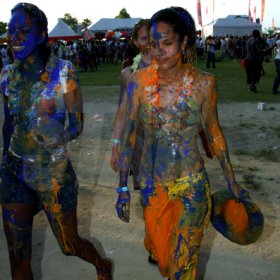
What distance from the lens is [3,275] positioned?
3.78 meters

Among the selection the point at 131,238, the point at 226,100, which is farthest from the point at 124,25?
the point at 131,238

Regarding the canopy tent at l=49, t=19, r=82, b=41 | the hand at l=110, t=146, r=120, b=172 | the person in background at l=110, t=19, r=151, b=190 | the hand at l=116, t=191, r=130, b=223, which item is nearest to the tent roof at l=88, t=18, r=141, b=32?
the canopy tent at l=49, t=19, r=82, b=41

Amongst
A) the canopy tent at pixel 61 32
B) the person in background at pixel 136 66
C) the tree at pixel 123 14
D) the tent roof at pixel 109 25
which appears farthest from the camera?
the tree at pixel 123 14

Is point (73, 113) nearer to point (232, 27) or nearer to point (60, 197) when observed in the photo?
point (60, 197)

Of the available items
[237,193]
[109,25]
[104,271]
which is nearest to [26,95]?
[104,271]

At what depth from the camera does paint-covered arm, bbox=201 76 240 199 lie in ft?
9.31

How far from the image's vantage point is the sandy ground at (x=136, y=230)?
149 inches

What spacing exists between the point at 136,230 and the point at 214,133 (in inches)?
79.3

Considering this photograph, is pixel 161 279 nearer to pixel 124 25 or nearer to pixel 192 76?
pixel 192 76

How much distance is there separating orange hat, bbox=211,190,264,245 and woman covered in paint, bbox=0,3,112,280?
92 cm

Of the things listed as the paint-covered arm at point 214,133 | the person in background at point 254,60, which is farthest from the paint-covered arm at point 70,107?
the person in background at point 254,60

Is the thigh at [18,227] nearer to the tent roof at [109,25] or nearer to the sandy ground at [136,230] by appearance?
the sandy ground at [136,230]

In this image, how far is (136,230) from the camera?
459 cm

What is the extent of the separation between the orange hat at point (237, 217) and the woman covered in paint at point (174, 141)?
79 millimetres
